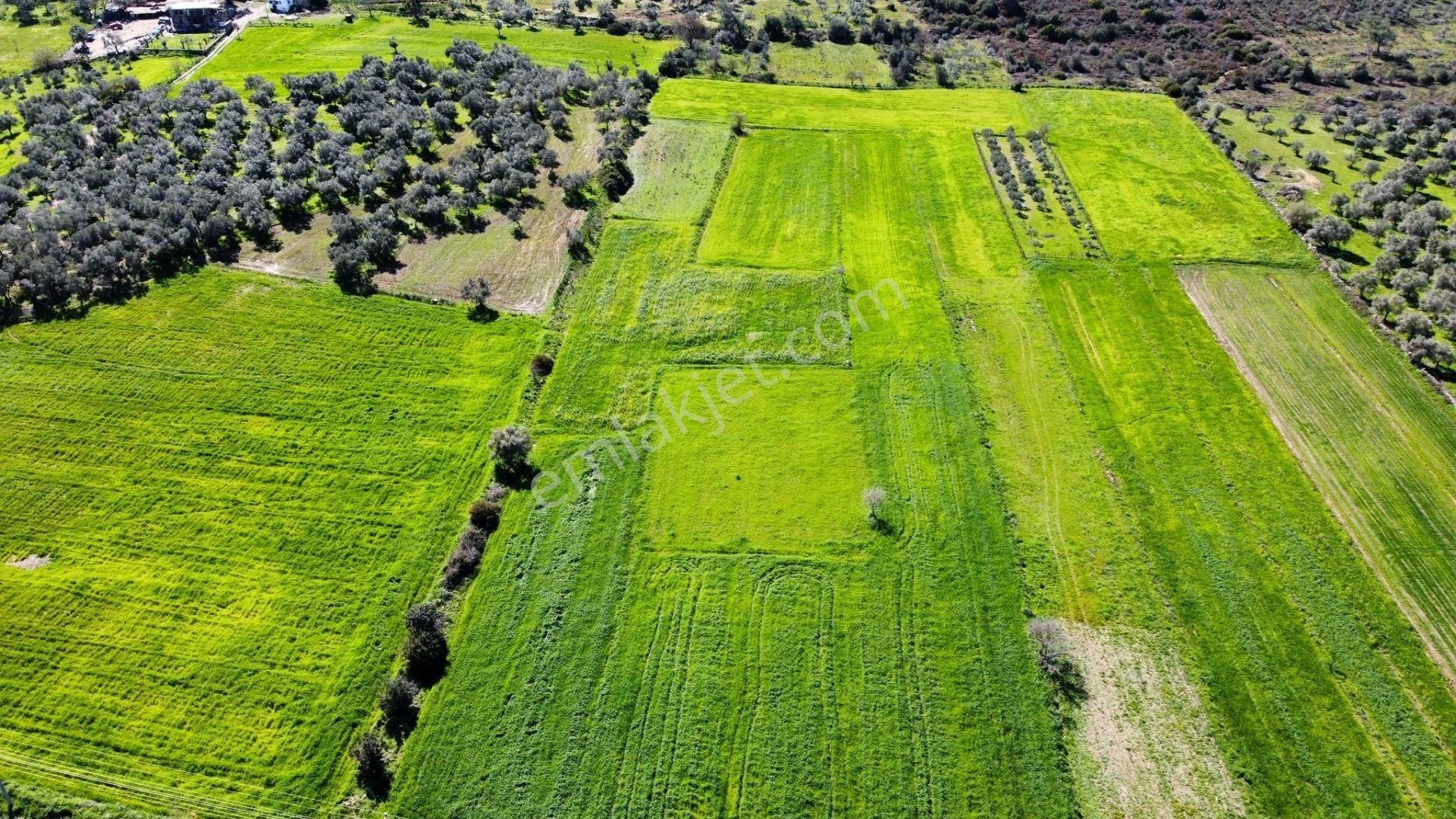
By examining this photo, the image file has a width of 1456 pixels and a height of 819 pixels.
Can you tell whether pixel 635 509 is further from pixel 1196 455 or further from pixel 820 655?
pixel 1196 455

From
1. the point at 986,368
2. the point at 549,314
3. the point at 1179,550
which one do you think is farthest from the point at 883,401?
the point at 549,314

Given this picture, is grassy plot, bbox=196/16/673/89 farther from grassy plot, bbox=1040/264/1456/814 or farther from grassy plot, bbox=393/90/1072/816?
grassy plot, bbox=1040/264/1456/814

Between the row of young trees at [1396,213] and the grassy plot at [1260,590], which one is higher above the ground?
the row of young trees at [1396,213]

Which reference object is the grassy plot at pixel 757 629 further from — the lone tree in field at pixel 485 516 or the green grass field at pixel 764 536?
the lone tree in field at pixel 485 516

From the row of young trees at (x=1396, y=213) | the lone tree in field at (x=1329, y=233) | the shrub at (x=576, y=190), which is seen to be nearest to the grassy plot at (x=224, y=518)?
the shrub at (x=576, y=190)

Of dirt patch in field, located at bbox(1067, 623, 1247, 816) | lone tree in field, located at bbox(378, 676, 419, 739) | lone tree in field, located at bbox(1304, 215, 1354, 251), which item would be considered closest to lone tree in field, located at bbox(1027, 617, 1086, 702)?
dirt patch in field, located at bbox(1067, 623, 1247, 816)

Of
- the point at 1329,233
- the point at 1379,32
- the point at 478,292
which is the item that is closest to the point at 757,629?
the point at 478,292
